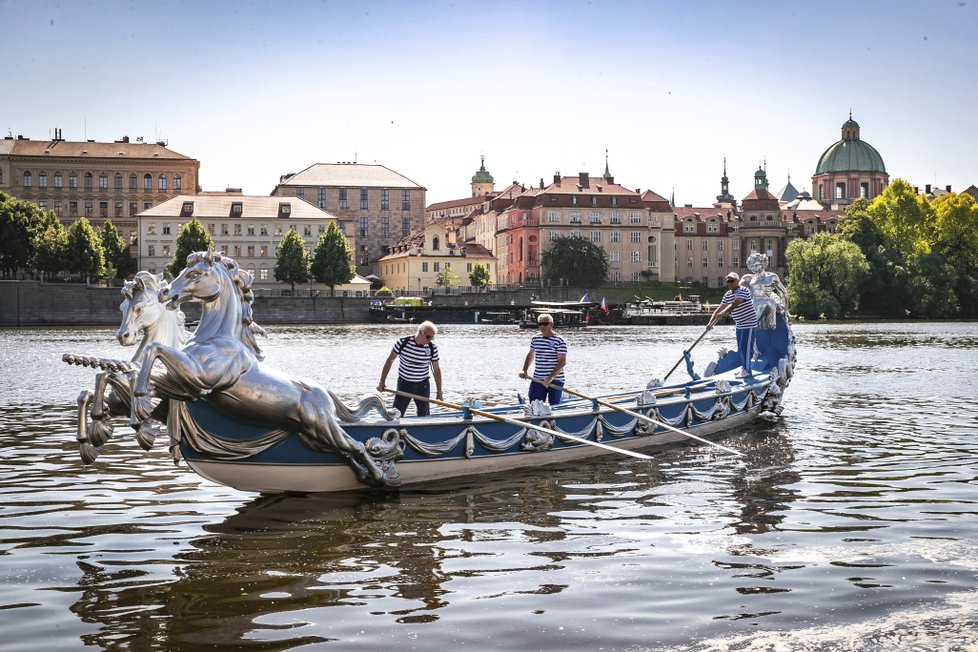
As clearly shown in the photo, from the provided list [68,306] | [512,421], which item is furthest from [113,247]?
[512,421]

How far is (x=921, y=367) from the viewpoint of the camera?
41969mm

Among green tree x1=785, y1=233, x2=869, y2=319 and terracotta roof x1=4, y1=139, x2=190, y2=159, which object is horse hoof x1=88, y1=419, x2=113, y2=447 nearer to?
green tree x1=785, y1=233, x2=869, y2=319

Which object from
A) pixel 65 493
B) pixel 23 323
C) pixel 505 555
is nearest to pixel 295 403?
pixel 505 555

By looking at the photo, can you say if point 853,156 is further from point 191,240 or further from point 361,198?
point 191,240

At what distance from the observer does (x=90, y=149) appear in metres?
143

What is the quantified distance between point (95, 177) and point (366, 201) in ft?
115

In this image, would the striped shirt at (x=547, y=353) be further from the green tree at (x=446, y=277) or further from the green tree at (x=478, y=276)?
the green tree at (x=478, y=276)

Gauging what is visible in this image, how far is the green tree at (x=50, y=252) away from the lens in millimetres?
Answer: 97250

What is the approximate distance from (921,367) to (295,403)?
3471 centimetres

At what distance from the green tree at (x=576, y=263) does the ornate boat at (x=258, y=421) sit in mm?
121939

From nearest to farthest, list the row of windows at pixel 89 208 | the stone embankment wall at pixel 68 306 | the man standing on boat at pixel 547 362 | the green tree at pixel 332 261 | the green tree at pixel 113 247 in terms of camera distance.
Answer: the man standing on boat at pixel 547 362 → the stone embankment wall at pixel 68 306 → the green tree at pixel 113 247 → the green tree at pixel 332 261 → the row of windows at pixel 89 208

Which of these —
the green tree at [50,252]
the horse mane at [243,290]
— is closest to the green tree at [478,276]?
the green tree at [50,252]

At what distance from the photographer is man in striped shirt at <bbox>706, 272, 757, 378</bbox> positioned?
22.5 meters

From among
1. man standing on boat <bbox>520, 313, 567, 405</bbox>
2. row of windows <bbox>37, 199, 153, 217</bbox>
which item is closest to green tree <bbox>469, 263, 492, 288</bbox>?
row of windows <bbox>37, 199, 153, 217</bbox>
